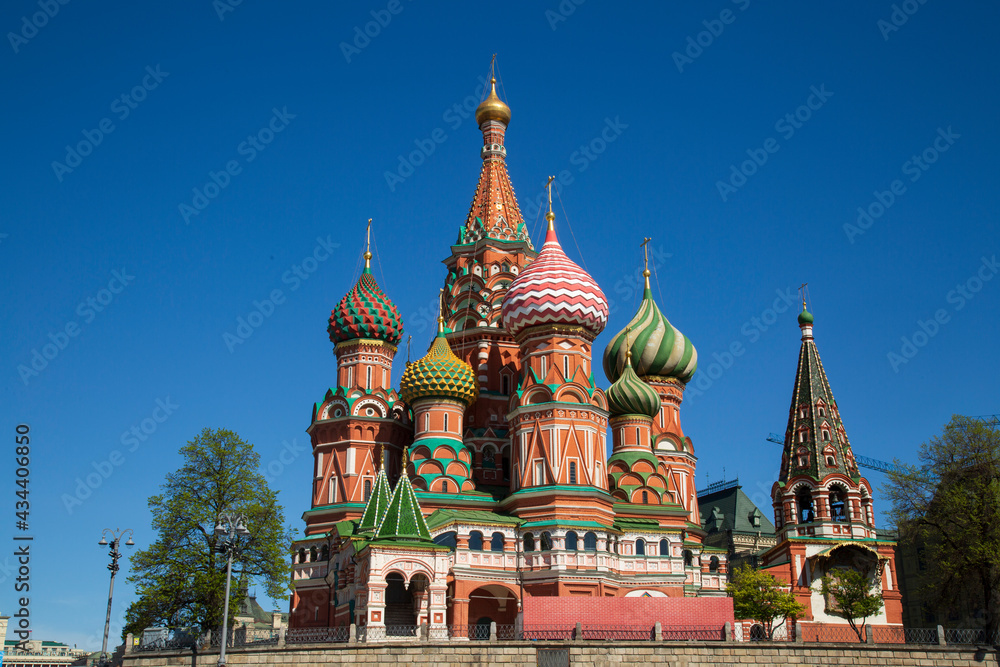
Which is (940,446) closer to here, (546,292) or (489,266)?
(546,292)

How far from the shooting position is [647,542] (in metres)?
37.8

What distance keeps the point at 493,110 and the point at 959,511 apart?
91.9 feet

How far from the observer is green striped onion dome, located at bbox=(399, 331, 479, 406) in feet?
131

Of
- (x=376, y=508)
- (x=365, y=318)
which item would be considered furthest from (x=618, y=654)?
(x=365, y=318)

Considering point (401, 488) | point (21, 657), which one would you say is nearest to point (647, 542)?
point (401, 488)

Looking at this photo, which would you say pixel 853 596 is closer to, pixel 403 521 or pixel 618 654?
pixel 618 654

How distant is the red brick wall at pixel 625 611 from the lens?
28.2 m

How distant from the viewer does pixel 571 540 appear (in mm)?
35531

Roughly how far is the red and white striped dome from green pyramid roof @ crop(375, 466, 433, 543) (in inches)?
379

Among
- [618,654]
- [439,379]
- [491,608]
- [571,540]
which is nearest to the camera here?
[618,654]

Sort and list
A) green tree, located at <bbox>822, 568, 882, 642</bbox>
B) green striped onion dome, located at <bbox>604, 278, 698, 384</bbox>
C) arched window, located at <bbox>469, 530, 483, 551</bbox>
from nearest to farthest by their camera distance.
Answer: green tree, located at <bbox>822, 568, 882, 642</bbox> < arched window, located at <bbox>469, 530, 483, 551</bbox> < green striped onion dome, located at <bbox>604, 278, 698, 384</bbox>

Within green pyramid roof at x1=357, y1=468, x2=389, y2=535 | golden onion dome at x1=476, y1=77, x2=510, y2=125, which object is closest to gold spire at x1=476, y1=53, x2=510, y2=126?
golden onion dome at x1=476, y1=77, x2=510, y2=125

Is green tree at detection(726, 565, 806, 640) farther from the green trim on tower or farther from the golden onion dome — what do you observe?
the golden onion dome

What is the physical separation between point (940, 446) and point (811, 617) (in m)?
9.61
